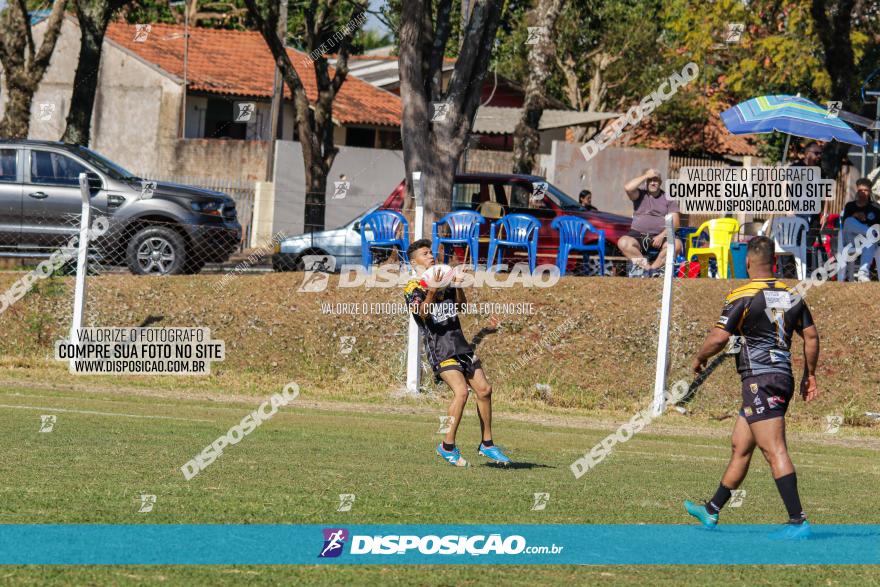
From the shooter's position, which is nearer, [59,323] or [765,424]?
[765,424]

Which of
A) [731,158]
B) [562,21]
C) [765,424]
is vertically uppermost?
[562,21]

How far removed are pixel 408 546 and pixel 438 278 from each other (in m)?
3.56

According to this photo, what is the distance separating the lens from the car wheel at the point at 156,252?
59.6 feet

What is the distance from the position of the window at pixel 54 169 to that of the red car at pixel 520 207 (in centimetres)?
453

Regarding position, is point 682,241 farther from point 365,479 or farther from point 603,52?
point 603,52

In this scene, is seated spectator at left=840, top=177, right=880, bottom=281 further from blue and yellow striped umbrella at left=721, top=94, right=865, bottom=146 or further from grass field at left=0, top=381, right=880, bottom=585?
grass field at left=0, top=381, right=880, bottom=585

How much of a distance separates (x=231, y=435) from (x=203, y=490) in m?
3.30

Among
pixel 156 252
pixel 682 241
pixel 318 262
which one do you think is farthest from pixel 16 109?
pixel 682 241

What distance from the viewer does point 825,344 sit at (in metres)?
16.7

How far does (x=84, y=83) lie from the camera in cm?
2233

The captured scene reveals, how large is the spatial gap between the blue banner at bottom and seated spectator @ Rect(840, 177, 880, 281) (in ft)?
36.6

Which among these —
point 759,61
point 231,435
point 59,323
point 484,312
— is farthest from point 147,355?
point 759,61

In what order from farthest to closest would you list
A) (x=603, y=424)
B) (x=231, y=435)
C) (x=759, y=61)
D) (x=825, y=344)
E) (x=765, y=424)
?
(x=759, y=61) → (x=825, y=344) → (x=603, y=424) → (x=231, y=435) → (x=765, y=424)

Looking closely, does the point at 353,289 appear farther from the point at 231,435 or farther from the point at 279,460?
the point at 279,460
